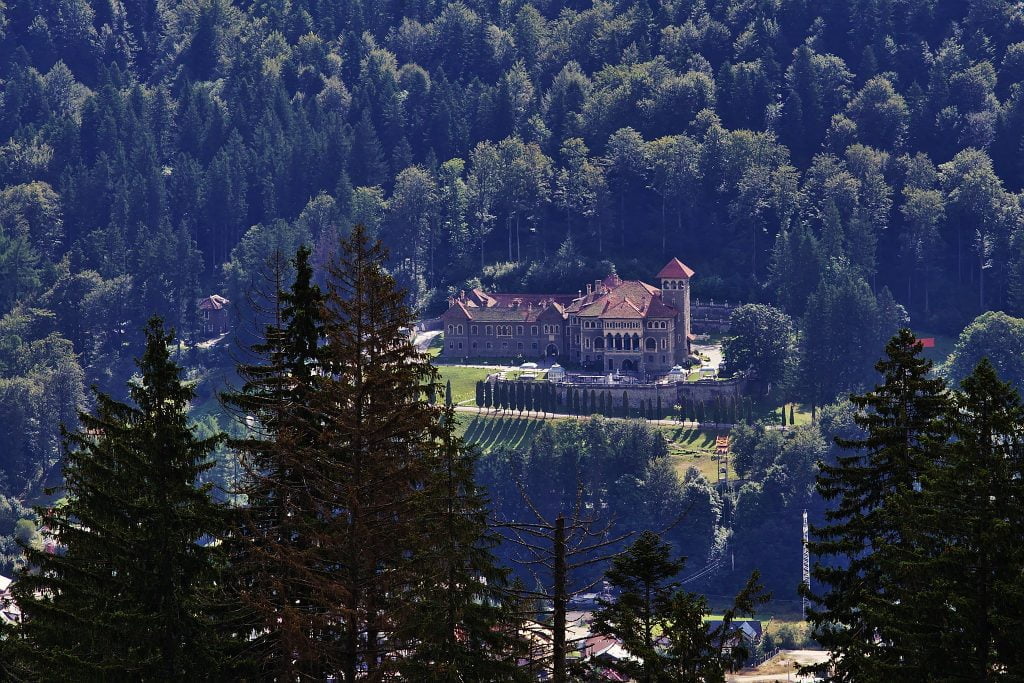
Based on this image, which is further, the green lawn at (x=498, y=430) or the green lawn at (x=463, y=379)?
the green lawn at (x=463, y=379)

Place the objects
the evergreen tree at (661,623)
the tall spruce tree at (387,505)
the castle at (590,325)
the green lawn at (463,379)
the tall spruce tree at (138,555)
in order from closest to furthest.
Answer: the evergreen tree at (661,623) → the tall spruce tree at (387,505) → the tall spruce tree at (138,555) → the green lawn at (463,379) → the castle at (590,325)

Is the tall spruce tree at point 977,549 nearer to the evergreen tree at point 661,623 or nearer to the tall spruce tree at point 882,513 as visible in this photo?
the tall spruce tree at point 882,513

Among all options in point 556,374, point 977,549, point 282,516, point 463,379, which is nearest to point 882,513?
point 977,549

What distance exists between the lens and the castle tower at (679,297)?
169 m

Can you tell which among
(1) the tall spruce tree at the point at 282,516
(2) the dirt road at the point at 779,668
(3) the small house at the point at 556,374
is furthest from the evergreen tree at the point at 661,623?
(3) the small house at the point at 556,374

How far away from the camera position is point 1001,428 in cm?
4066

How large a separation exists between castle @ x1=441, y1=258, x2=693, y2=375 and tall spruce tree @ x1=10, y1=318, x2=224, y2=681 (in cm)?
12159

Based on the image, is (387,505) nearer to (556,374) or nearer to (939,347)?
(556,374)

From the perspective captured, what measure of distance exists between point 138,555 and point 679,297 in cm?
12801

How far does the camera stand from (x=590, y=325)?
16900cm

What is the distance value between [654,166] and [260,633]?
155223 millimetres

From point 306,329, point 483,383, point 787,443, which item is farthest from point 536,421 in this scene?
point 306,329

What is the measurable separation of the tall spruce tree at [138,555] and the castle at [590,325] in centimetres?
12159

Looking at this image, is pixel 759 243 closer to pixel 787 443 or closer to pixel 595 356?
pixel 595 356
